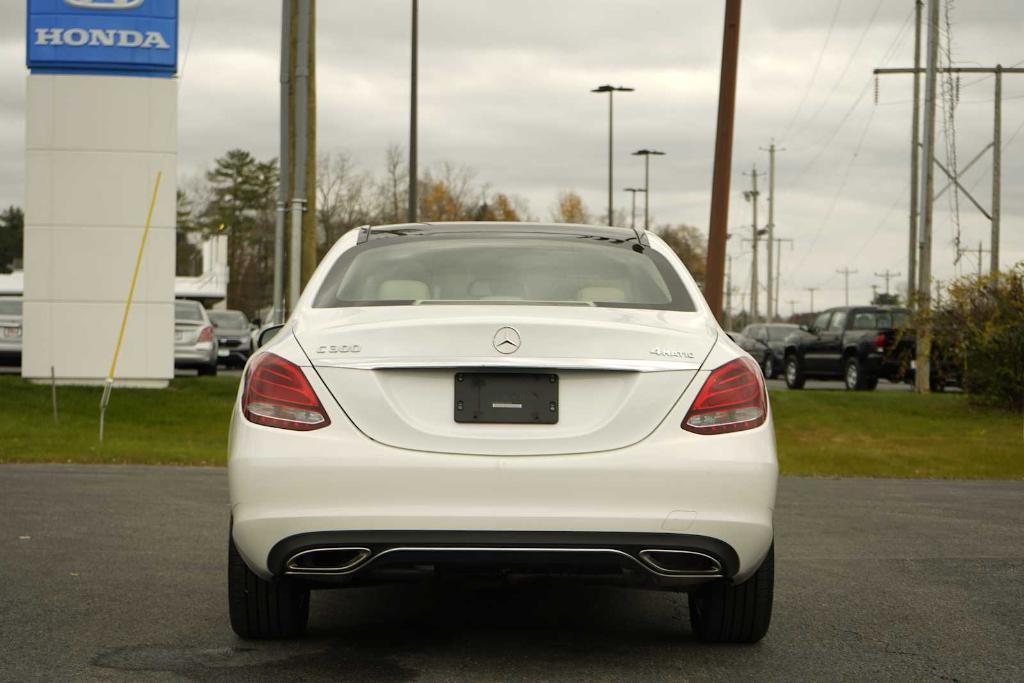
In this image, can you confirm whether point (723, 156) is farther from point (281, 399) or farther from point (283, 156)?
point (281, 399)

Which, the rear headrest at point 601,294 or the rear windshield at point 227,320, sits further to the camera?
the rear windshield at point 227,320

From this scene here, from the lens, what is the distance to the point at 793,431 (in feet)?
67.3

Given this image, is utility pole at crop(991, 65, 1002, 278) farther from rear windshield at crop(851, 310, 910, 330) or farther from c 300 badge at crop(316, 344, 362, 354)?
c 300 badge at crop(316, 344, 362, 354)

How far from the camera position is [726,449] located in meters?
4.96

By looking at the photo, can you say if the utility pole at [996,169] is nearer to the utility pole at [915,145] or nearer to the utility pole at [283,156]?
the utility pole at [915,145]

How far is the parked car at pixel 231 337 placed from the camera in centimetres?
3919

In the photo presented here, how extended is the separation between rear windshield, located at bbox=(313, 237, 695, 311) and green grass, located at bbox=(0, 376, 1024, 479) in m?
9.16

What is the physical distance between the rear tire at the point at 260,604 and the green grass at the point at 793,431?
30.1 feet

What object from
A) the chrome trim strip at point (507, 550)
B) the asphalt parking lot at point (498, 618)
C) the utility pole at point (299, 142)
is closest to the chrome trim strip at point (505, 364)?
the chrome trim strip at point (507, 550)

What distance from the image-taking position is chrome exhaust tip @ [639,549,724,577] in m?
4.93

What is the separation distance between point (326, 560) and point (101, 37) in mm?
19204

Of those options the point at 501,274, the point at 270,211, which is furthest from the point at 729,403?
the point at 270,211

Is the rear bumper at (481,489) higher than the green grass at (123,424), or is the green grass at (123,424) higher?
the rear bumper at (481,489)

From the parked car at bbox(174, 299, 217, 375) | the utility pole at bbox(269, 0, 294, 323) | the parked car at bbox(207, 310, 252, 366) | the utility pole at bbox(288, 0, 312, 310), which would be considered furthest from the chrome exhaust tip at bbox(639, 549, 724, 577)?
the parked car at bbox(207, 310, 252, 366)
